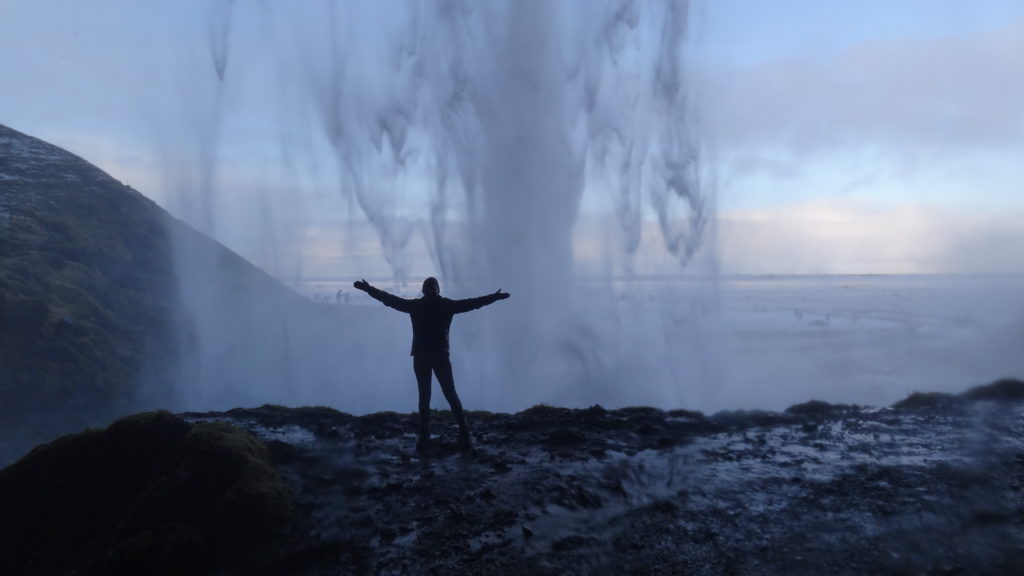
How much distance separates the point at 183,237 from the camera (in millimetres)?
59531

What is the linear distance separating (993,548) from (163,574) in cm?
949

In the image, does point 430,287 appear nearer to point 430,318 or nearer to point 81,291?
point 430,318

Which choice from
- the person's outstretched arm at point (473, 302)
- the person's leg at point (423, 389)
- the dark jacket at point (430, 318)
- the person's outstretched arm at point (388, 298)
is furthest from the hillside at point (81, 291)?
the person's outstretched arm at point (473, 302)

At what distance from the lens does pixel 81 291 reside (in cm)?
4088

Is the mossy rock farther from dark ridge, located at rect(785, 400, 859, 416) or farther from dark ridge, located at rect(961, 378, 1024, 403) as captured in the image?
dark ridge, located at rect(961, 378, 1024, 403)

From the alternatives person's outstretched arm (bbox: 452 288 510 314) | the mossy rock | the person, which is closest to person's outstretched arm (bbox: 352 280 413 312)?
the person

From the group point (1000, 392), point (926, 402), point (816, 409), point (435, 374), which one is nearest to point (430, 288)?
point (435, 374)

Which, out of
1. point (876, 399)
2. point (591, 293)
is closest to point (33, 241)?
point (591, 293)

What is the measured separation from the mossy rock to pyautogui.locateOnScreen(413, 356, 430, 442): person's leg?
2845 millimetres

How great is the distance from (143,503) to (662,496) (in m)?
7.16

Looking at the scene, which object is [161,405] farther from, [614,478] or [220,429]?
[614,478]

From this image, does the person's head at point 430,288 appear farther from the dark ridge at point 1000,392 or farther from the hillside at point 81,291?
the hillside at point 81,291

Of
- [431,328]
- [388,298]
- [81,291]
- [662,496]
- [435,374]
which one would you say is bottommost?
[662,496]

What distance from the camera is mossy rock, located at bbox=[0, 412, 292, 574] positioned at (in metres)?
6.57
